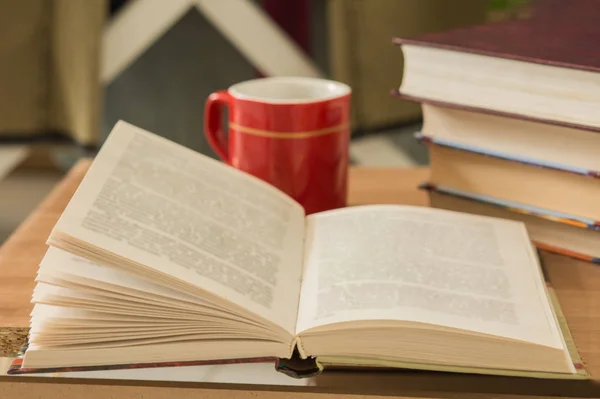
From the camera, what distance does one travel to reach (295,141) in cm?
66

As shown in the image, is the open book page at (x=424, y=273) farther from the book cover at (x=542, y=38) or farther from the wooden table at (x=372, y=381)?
the book cover at (x=542, y=38)

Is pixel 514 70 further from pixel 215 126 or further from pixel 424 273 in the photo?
pixel 215 126

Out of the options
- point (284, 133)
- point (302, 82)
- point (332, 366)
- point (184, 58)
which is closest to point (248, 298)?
point (332, 366)

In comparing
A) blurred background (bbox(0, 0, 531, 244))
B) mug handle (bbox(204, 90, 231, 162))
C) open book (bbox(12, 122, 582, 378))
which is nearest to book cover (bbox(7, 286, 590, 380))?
open book (bbox(12, 122, 582, 378))

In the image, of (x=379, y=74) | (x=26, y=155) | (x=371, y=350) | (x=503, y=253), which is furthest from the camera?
(x=26, y=155)

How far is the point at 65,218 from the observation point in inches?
17.7

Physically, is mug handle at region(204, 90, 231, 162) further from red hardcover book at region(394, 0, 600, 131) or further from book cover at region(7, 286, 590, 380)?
book cover at region(7, 286, 590, 380)

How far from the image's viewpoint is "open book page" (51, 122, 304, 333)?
0.46 meters

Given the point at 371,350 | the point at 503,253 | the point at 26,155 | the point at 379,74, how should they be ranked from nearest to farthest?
the point at 371,350 < the point at 503,253 < the point at 379,74 < the point at 26,155

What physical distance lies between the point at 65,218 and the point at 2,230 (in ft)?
3.07

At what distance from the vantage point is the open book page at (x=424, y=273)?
0.46 m

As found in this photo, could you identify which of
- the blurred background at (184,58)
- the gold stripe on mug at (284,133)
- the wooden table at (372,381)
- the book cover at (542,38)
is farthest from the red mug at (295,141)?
the blurred background at (184,58)

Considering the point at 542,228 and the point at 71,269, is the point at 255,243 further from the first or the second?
the point at 542,228

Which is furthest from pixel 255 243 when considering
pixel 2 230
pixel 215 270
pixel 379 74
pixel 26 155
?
pixel 26 155
